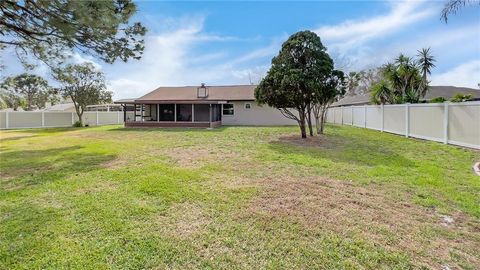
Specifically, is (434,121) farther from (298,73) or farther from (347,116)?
(347,116)

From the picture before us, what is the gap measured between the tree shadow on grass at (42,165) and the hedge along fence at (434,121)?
1181 cm

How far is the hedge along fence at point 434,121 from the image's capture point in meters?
9.57

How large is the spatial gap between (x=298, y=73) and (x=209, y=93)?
51.0 feet

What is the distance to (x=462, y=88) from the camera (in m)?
31.9

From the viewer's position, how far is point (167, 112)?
2491 centimetres

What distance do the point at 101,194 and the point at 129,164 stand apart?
2.67 m

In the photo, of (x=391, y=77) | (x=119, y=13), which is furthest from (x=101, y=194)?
(x=391, y=77)

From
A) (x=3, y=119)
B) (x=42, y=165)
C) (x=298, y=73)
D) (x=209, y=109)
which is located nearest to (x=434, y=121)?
(x=298, y=73)

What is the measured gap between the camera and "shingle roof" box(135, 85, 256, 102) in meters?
24.4

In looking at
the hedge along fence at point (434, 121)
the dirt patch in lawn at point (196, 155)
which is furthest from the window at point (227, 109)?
the dirt patch in lawn at point (196, 155)

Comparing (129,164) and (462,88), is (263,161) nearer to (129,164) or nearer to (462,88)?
(129,164)

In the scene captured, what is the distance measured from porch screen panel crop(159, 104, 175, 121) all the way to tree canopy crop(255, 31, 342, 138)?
1381cm

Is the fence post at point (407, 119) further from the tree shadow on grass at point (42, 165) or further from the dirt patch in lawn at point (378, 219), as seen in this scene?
the tree shadow on grass at point (42, 165)

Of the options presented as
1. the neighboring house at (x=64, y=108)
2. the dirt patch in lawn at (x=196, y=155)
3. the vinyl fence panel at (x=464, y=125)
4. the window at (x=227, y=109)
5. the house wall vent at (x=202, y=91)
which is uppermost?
the house wall vent at (x=202, y=91)
